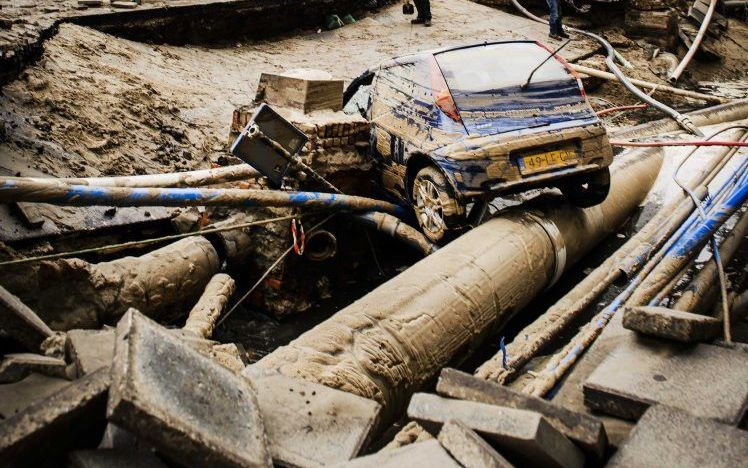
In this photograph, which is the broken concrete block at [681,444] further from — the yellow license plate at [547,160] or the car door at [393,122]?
the car door at [393,122]

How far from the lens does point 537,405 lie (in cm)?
252

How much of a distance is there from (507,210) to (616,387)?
3.25 m

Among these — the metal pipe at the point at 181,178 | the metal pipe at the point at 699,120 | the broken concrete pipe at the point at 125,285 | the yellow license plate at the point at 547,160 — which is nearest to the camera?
the broken concrete pipe at the point at 125,285

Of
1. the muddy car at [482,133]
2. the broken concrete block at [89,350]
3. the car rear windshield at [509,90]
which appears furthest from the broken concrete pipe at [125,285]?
the car rear windshield at [509,90]

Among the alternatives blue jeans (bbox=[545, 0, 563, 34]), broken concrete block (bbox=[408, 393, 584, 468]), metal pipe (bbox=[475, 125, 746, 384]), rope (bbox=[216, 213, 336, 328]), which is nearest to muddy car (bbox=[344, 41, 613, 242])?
metal pipe (bbox=[475, 125, 746, 384])

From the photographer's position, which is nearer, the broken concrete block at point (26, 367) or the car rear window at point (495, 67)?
the broken concrete block at point (26, 367)

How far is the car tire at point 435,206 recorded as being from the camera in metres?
5.63

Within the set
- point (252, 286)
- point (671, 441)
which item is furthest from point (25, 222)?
point (671, 441)

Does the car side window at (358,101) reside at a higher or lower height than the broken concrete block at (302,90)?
lower

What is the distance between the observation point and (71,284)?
4.45 meters

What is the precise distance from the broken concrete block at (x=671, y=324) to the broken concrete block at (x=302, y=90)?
3.96 m

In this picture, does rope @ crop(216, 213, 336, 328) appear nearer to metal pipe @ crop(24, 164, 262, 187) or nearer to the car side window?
metal pipe @ crop(24, 164, 262, 187)

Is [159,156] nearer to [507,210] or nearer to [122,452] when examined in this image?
[507,210]

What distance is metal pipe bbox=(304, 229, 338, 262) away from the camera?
6148mm
